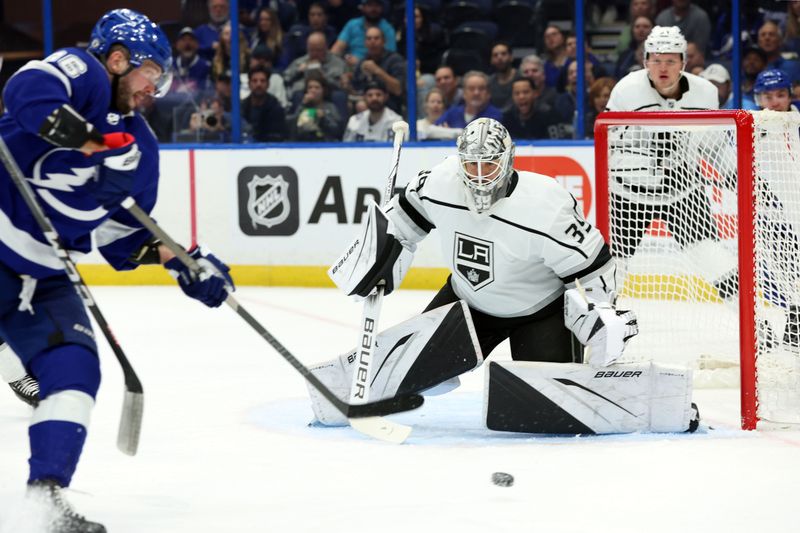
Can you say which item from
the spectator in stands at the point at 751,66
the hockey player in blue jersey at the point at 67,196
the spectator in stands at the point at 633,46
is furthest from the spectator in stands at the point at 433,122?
the hockey player in blue jersey at the point at 67,196

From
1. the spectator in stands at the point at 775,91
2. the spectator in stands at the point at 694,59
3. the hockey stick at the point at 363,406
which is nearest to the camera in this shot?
the hockey stick at the point at 363,406

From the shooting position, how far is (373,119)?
7348 mm

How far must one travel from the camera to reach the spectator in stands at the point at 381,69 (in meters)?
7.34

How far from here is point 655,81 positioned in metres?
5.02

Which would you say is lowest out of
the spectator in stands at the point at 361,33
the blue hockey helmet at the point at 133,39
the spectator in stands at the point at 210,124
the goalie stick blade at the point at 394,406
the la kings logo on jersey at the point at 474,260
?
the goalie stick blade at the point at 394,406

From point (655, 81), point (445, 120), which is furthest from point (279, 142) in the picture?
point (655, 81)

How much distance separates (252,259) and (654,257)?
9.62 feet

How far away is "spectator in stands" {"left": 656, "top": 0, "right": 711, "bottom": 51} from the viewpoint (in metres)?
6.88

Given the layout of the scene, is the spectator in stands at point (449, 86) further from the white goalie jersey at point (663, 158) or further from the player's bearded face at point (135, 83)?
the player's bearded face at point (135, 83)

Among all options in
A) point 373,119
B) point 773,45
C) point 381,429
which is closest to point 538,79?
point 373,119

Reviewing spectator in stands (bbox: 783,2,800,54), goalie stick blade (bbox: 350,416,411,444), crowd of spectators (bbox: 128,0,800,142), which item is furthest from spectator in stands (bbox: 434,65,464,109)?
goalie stick blade (bbox: 350,416,411,444)

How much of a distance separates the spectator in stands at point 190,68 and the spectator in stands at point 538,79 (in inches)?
70.4

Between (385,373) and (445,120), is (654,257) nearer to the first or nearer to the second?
(385,373)

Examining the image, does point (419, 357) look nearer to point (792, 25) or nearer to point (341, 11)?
point (792, 25)
